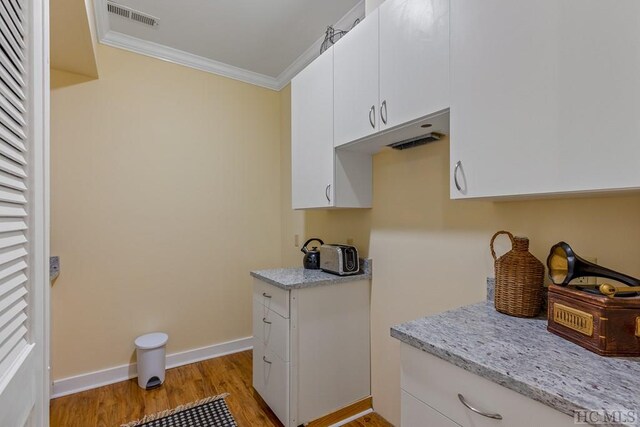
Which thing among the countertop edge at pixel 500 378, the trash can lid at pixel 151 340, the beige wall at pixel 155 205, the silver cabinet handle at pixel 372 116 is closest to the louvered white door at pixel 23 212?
the countertop edge at pixel 500 378

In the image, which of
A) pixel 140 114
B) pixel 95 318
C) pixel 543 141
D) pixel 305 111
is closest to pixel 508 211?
pixel 543 141

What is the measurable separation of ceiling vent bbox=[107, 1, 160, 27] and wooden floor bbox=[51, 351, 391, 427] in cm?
274

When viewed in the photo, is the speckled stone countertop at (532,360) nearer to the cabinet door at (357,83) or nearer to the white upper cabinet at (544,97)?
the white upper cabinet at (544,97)

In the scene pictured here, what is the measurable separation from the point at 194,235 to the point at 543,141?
261cm

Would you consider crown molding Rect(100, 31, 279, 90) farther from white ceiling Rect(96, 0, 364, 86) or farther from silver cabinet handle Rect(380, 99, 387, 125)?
silver cabinet handle Rect(380, 99, 387, 125)

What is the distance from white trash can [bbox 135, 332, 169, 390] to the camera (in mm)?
2264

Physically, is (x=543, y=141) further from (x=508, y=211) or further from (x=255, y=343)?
(x=255, y=343)

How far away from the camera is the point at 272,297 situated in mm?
1897

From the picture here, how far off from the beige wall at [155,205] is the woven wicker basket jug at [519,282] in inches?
91.2

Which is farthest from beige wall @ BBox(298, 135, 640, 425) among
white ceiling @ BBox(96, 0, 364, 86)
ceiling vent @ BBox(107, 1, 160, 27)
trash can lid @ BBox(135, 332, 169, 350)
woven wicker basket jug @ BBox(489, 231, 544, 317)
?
ceiling vent @ BBox(107, 1, 160, 27)

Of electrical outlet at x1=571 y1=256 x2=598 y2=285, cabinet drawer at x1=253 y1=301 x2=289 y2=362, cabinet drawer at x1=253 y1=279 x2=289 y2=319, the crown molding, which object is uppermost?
the crown molding

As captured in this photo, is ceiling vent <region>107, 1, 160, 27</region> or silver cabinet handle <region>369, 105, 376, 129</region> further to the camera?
ceiling vent <region>107, 1, 160, 27</region>

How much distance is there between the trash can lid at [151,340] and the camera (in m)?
2.27

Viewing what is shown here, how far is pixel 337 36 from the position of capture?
224cm
